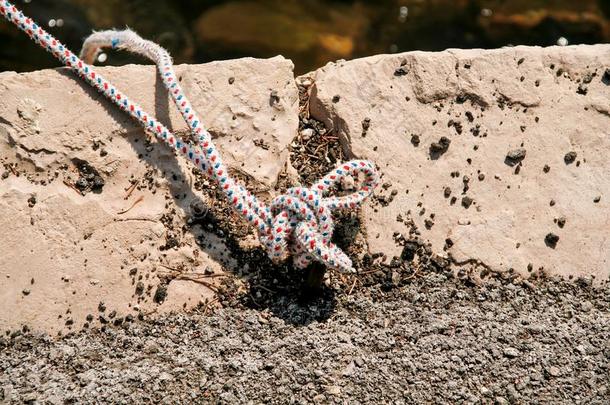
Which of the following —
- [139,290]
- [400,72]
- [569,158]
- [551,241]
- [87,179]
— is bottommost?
[139,290]

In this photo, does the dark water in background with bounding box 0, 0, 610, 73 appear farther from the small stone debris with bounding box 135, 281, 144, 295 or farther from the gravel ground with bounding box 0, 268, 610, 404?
the gravel ground with bounding box 0, 268, 610, 404

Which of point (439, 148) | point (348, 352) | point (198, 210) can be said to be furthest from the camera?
point (439, 148)

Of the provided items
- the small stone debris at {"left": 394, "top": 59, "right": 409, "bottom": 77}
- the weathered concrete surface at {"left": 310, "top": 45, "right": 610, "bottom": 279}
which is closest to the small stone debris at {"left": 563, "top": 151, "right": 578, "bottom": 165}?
the weathered concrete surface at {"left": 310, "top": 45, "right": 610, "bottom": 279}

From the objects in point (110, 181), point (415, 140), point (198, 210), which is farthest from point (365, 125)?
point (110, 181)

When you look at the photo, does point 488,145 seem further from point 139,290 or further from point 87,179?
point 87,179

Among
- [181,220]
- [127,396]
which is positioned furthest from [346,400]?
[181,220]

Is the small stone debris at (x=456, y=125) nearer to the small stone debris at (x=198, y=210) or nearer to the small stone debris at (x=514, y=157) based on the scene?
the small stone debris at (x=514, y=157)
